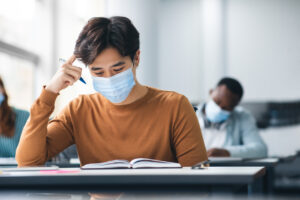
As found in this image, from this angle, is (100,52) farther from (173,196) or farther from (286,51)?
(286,51)

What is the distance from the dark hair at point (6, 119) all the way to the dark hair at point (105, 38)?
1.81 metres

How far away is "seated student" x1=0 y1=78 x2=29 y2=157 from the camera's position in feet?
10.4

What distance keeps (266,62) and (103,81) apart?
4.69m

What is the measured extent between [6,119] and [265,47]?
12.8 ft

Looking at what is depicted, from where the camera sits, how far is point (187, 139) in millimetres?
1612

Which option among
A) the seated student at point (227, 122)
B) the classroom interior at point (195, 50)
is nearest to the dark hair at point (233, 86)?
the seated student at point (227, 122)

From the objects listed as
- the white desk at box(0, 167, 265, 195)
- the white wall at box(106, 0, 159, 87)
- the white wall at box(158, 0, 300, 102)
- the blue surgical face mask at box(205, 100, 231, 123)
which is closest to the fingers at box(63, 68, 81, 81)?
the white desk at box(0, 167, 265, 195)

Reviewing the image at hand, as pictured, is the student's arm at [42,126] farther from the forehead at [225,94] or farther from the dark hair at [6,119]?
the forehead at [225,94]

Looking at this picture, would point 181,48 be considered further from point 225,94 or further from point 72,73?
point 72,73

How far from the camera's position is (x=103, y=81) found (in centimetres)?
164

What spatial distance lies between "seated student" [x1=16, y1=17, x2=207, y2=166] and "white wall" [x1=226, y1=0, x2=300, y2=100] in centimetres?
442

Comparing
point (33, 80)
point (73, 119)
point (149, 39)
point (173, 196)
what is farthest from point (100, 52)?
point (33, 80)

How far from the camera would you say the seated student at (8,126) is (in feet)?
10.4

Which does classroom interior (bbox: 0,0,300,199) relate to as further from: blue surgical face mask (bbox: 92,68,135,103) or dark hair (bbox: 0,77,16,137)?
blue surgical face mask (bbox: 92,68,135,103)
